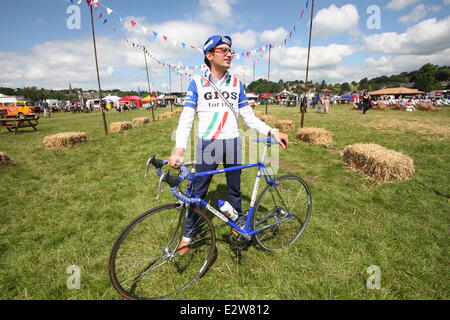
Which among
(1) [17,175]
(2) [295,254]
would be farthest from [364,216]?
(1) [17,175]

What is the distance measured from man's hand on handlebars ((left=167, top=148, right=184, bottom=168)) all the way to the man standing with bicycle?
229mm

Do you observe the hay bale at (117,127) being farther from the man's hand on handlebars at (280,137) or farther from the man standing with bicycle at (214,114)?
the man's hand on handlebars at (280,137)

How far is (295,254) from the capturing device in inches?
123

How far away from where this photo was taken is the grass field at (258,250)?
261 cm

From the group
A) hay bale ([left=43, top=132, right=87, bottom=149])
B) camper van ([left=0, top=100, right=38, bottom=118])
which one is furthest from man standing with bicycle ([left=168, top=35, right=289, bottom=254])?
camper van ([left=0, top=100, right=38, bottom=118])

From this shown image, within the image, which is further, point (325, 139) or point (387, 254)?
point (325, 139)

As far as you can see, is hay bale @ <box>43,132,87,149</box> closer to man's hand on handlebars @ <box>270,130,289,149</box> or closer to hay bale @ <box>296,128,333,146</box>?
man's hand on handlebars @ <box>270,130,289,149</box>

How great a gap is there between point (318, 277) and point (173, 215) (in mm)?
2098

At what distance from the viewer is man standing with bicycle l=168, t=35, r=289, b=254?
258 cm

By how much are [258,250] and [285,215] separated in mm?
737

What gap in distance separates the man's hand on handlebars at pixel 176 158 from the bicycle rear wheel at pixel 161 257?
0.48m

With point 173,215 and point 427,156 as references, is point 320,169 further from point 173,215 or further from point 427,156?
point 173,215
